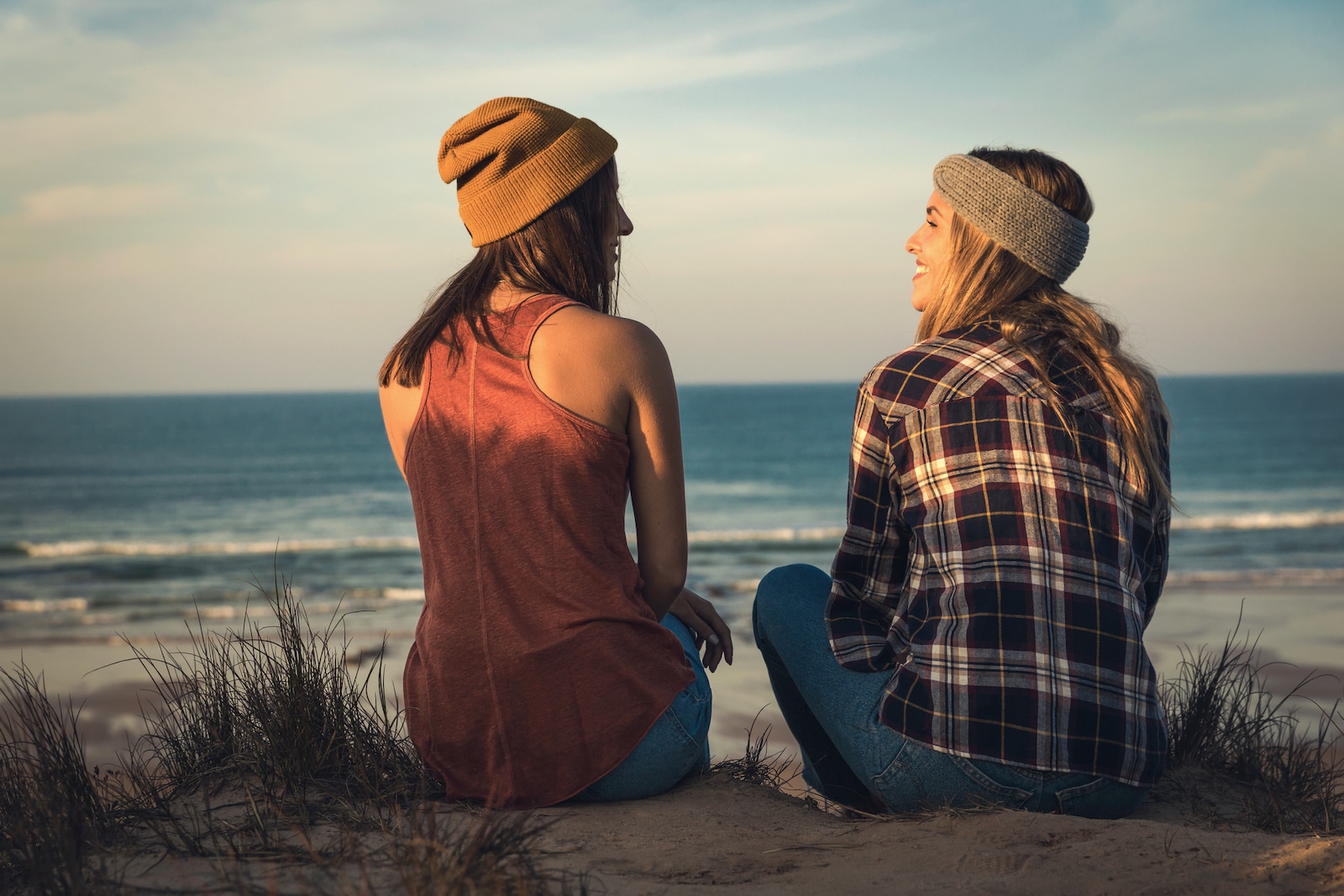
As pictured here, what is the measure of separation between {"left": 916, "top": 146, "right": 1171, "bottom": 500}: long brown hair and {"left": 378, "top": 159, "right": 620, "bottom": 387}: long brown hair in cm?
84

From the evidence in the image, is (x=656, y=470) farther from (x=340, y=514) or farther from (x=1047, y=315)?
(x=340, y=514)

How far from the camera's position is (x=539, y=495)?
1.91 metres

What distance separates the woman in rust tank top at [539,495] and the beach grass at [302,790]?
0.22 meters

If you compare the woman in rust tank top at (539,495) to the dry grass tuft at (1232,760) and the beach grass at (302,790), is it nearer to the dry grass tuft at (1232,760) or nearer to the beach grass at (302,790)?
the beach grass at (302,790)

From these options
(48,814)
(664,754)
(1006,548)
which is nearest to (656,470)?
(664,754)

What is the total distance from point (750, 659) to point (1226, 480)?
2406 cm

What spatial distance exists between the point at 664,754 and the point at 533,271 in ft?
3.71

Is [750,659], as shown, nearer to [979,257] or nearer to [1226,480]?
[979,257]

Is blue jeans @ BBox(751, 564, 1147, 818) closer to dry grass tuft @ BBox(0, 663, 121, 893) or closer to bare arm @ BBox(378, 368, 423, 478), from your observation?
bare arm @ BBox(378, 368, 423, 478)

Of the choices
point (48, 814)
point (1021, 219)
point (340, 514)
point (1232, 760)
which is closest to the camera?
point (48, 814)

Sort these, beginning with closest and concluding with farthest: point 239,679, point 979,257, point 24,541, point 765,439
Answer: point 979,257
point 239,679
point 24,541
point 765,439

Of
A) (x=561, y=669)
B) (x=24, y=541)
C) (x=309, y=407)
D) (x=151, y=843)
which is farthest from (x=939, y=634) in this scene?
(x=309, y=407)

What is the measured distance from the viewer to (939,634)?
191 cm

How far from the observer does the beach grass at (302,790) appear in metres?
1.50
